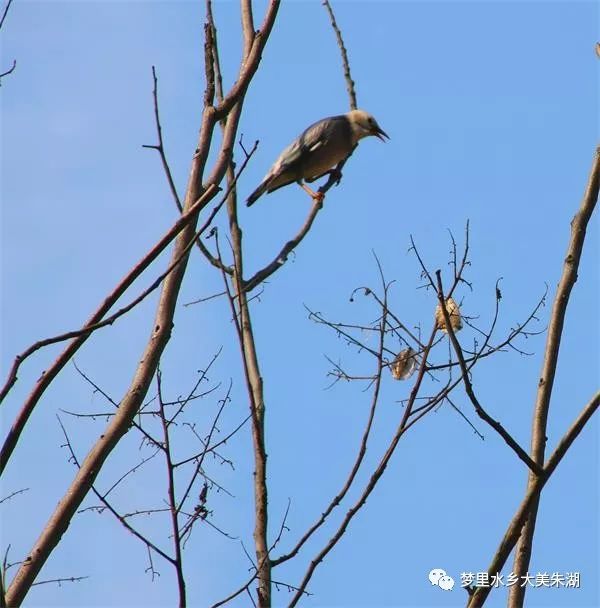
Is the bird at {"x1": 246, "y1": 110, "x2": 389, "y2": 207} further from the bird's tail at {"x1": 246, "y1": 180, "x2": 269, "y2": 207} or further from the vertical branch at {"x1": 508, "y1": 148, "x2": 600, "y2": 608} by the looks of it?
the vertical branch at {"x1": 508, "y1": 148, "x2": 600, "y2": 608}

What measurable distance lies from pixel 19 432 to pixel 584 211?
2.74 m

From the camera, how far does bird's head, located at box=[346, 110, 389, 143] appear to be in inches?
319

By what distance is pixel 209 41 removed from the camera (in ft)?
13.0

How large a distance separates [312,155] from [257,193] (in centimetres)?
50

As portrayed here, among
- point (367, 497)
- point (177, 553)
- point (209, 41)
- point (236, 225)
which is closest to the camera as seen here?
point (177, 553)

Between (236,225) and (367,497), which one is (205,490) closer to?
(367,497)

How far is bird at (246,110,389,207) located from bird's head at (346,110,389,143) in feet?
0.11

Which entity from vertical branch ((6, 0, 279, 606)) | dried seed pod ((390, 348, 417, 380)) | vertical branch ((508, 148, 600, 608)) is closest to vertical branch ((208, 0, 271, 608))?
vertical branch ((6, 0, 279, 606))

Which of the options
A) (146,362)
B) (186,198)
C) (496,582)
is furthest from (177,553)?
(186,198)

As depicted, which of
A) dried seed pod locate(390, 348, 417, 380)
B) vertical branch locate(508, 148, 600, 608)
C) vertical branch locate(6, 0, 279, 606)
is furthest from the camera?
dried seed pod locate(390, 348, 417, 380)

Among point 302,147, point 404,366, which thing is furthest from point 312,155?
point 404,366

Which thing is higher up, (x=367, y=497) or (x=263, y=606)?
(x=367, y=497)

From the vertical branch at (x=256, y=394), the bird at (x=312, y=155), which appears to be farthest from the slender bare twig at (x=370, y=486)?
the bird at (x=312, y=155)

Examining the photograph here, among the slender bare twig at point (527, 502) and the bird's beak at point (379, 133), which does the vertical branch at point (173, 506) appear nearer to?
the slender bare twig at point (527, 502)
